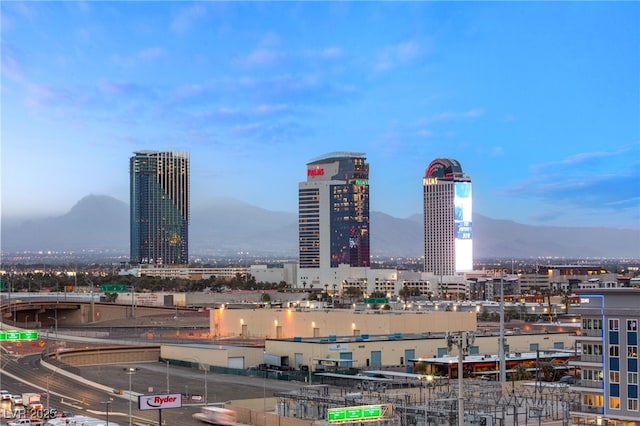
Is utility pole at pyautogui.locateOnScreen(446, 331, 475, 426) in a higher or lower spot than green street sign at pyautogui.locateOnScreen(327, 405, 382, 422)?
higher

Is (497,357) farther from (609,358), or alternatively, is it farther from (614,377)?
→ (614,377)

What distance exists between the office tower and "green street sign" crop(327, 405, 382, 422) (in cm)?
919

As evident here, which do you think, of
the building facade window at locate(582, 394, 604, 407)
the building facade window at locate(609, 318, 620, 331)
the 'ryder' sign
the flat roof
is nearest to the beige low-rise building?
the flat roof

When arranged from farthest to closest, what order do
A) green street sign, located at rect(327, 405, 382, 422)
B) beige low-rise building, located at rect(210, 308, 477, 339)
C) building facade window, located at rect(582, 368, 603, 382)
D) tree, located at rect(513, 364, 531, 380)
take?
beige low-rise building, located at rect(210, 308, 477, 339) → tree, located at rect(513, 364, 531, 380) → building facade window, located at rect(582, 368, 603, 382) → green street sign, located at rect(327, 405, 382, 422)

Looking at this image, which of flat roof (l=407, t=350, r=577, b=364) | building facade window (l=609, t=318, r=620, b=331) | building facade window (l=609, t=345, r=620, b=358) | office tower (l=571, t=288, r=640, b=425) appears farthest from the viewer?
flat roof (l=407, t=350, r=577, b=364)

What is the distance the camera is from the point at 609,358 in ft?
148

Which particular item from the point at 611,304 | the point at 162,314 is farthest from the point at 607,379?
the point at 162,314

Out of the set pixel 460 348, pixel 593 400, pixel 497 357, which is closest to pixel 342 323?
pixel 497 357

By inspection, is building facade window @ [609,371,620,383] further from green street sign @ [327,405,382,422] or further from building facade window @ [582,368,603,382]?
green street sign @ [327,405,382,422]

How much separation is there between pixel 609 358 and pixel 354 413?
11831 millimetres

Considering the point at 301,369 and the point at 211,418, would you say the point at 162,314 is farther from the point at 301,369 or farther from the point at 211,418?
the point at 211,418

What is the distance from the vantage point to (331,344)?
7694 cm

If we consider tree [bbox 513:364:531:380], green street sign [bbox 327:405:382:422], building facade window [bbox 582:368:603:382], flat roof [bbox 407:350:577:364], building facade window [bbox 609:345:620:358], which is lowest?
tree [bbox 513:364:531:380]

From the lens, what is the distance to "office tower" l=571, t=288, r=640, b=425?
44250 mm
